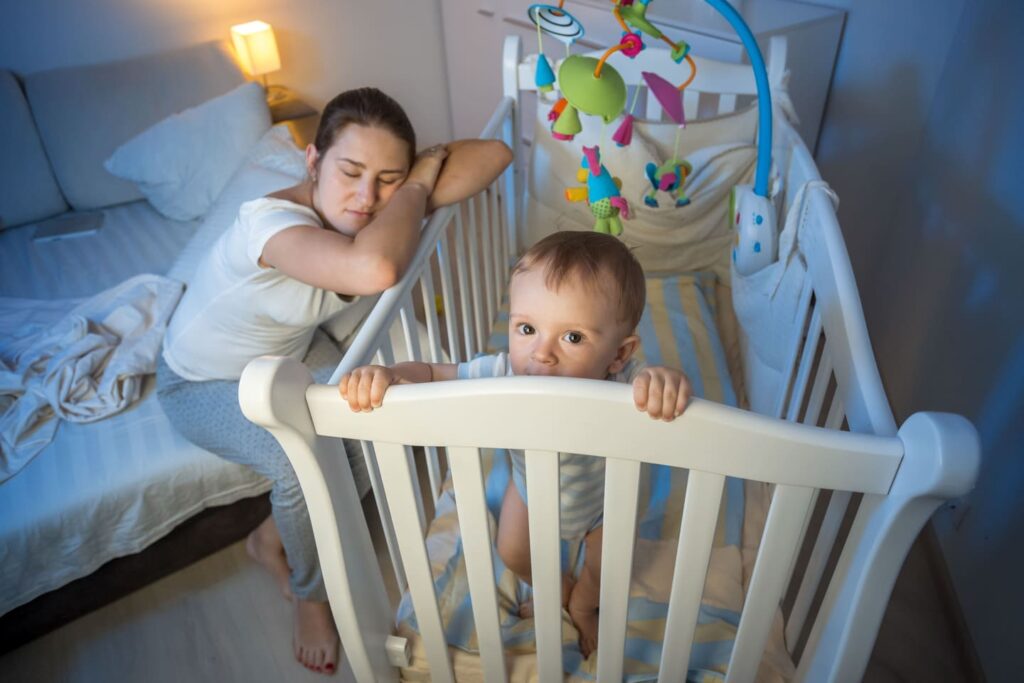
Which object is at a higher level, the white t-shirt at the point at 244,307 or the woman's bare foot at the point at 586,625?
the white t-shirt at the point at 244,307

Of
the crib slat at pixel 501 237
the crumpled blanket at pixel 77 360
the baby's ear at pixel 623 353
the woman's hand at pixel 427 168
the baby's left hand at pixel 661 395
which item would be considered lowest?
the crumpled blanket at pixel 77 360

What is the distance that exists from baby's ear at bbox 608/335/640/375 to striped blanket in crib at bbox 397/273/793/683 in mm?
312

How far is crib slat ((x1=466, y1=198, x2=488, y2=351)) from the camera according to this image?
144 cm

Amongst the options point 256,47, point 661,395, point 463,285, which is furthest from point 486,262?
point 256,47

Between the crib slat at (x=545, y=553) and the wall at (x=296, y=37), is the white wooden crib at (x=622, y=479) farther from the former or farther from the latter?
the wall at (x=296, y=37)

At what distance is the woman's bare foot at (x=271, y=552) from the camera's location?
4.96 ft

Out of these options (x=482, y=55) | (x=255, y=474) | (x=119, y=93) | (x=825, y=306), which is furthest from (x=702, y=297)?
(x=119, y=93)

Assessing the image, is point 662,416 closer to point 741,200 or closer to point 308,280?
point 308,280

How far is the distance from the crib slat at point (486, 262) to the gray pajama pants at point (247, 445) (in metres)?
0.41

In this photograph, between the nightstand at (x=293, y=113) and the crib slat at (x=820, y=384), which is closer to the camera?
the crib slat at (x=820, y=384)

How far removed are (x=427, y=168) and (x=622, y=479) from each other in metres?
0.75

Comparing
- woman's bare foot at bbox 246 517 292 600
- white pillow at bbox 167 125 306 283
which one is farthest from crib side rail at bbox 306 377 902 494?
white pillow at bbox 167 125 306 283

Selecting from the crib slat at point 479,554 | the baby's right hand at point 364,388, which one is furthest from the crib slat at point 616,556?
the baby's right hand at point 364,388

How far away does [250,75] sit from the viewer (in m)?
2.75
